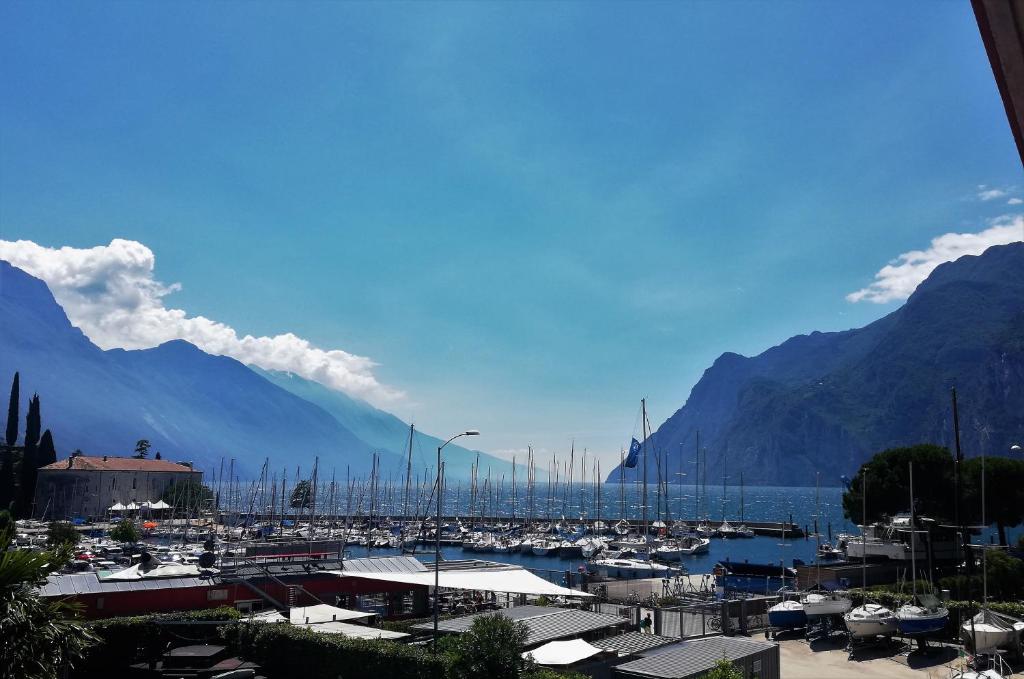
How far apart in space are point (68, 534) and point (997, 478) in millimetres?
85614

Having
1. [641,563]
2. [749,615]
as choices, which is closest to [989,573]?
[749,615]

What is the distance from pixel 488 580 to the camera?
30047 millimetres

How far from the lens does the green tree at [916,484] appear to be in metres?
66.0

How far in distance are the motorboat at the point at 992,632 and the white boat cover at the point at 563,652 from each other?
49.5 ft

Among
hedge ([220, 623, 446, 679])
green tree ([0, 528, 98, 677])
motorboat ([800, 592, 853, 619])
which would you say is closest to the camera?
green tree ([0, 528, 98, 677])

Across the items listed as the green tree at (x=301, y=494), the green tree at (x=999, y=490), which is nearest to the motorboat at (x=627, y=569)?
the green tree at (x=999, y=490)

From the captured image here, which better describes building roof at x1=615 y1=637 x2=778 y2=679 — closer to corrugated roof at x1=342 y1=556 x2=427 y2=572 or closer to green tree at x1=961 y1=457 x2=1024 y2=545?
corrugated roof at x1=342 y1=556 x2=427 y2=572

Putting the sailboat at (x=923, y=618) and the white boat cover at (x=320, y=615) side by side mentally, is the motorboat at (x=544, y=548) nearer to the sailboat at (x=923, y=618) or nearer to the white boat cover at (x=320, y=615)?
the sailboat at (x=923, y=618)

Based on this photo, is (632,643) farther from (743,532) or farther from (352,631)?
(743,532)

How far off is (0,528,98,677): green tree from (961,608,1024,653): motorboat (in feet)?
94.1

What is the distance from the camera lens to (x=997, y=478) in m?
66.8

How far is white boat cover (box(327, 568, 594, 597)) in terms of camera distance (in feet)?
92.6

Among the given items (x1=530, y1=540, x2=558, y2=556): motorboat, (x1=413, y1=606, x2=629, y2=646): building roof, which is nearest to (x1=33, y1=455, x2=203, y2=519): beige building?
(x1=530, y1=540, x2=558, y2=556): motorboat

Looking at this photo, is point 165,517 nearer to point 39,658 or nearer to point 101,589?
point 101,589
